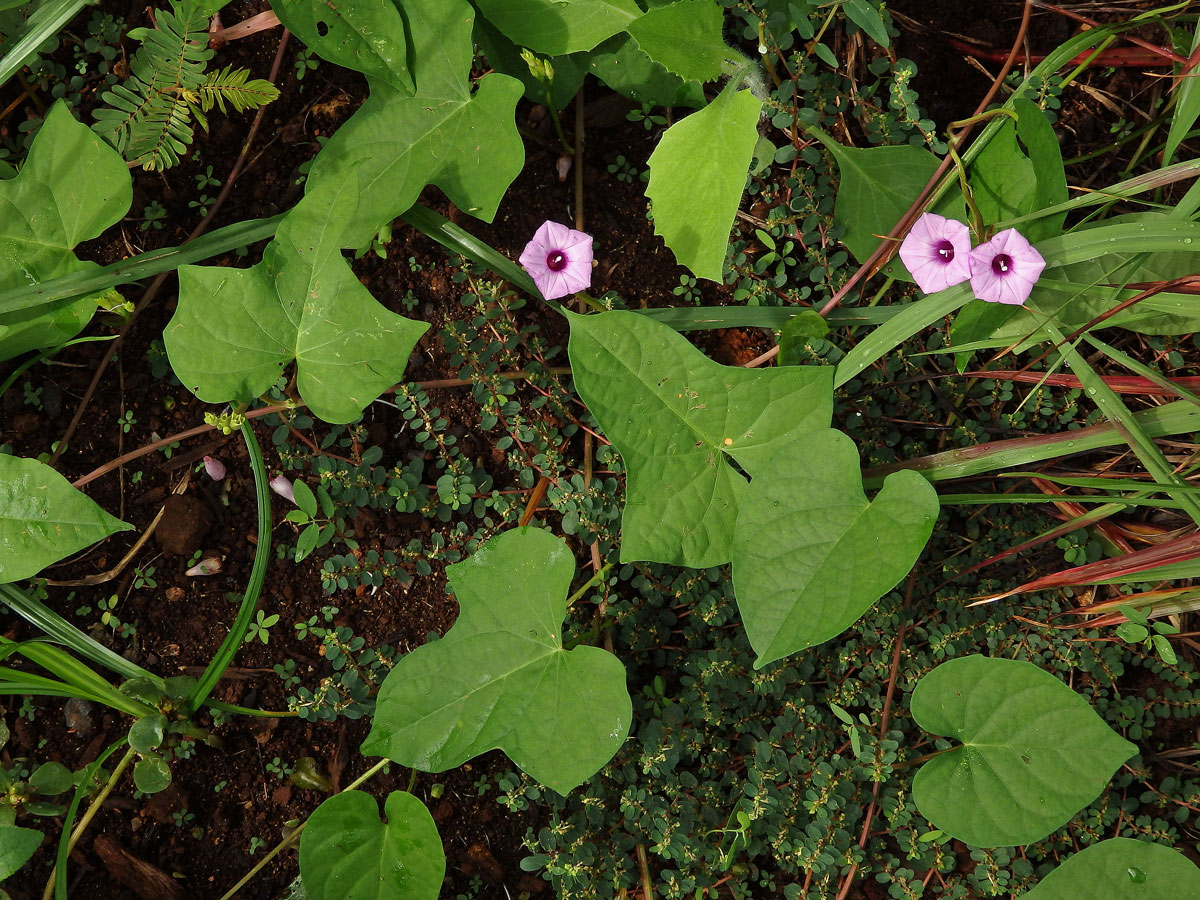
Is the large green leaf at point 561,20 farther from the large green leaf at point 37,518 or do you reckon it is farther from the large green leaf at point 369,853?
the large green leaf at point 369,853

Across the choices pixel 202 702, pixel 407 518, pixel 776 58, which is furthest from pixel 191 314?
pixel 776 58

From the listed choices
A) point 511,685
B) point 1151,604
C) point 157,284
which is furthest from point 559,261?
point 1151,604

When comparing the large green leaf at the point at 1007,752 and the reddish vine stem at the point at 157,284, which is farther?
the reddish vine stem at the point at 157,284

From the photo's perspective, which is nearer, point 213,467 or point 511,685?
point 511,685

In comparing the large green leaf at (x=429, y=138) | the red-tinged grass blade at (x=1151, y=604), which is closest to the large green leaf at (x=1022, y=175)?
the red-tinged grass blade at (x=1151, y=604)

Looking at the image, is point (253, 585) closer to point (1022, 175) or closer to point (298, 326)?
point (298, 326)

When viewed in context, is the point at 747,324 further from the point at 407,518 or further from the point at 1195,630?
the point at 1195,630

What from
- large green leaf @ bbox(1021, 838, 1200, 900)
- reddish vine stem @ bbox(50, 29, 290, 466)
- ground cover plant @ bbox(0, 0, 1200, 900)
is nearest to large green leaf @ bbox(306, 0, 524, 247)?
ground cover plant @ bbox(0, 0, 1200, 900)
